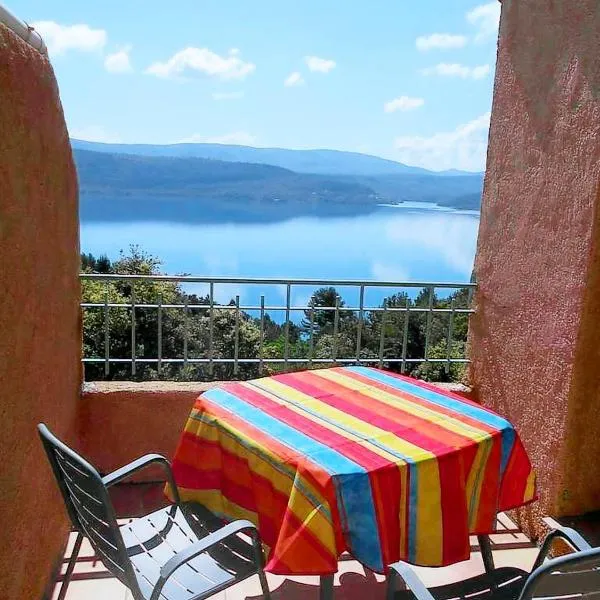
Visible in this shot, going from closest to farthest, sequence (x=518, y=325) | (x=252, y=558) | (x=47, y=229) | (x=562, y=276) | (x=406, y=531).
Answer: (x=406, y=531) → (x=252, y=558) → (x=47, y=229) → (x=562, y=276) → (x=518, y=325)

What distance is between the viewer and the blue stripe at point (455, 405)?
2.16m

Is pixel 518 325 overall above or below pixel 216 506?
above

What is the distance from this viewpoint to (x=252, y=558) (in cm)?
203

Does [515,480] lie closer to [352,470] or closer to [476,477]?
[476,477]

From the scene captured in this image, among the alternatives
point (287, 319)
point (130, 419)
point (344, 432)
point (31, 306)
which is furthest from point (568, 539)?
point (130, 419)

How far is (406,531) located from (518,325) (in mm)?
1665

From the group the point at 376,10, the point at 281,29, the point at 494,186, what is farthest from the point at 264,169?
the point at 494,186

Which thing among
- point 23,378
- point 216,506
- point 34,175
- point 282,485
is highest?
point 34,175

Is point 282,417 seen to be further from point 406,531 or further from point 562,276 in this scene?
point 562,276

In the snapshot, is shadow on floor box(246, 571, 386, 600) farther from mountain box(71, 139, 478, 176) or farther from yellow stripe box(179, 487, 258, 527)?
mountain box(71, 139, 478, 176)

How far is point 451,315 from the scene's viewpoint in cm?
371

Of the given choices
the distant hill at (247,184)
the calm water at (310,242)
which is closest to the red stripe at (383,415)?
the calm water at (310,242)

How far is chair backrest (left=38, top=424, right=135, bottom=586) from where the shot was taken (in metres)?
1.68

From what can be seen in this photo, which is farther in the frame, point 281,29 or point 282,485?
point 281,29
